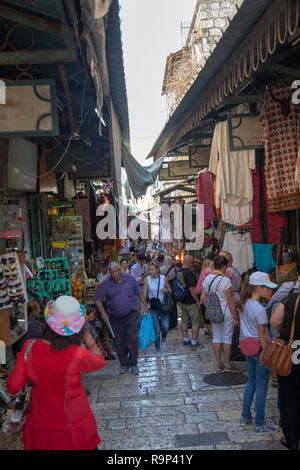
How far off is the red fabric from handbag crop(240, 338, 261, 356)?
202 cm

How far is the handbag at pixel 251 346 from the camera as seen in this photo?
4508mm

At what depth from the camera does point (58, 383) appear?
9.88 feet

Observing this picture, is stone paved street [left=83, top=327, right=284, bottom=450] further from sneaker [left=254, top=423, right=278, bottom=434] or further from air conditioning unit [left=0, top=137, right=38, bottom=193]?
air conditioning unit [left=0, top=137, right=38, bottom=193]

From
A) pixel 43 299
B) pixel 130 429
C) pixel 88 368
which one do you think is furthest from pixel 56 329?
pixel 43 299

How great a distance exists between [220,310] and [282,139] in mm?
2691

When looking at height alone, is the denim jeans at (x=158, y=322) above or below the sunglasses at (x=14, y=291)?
below

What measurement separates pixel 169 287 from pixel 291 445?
4.78 metres

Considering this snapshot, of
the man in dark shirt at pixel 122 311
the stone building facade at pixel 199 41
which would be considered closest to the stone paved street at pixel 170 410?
the man in dark shirt at pixel 122 311

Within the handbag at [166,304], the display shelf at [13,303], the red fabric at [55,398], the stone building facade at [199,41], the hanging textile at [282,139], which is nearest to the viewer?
the red fabric at [55,398]

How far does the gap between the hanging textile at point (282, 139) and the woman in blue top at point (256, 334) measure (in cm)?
151

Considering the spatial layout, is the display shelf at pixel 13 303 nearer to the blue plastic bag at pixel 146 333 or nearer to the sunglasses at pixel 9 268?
the sunglasses at pixel 9 268

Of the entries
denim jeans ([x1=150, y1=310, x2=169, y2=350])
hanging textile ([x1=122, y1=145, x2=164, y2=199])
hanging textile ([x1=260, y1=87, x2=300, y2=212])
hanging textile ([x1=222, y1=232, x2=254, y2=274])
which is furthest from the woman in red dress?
hanging textile ([x1=122, y1=145, x2=164, y2=199])

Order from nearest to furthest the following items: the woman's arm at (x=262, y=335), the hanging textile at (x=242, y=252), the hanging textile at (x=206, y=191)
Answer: the woman's arm at (x=262, y=335) < the hanging textile at (x=242, y=252) < the hanging textile at (x=206, y=191)

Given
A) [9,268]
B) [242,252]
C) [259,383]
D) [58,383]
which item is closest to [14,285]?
[9,268]
